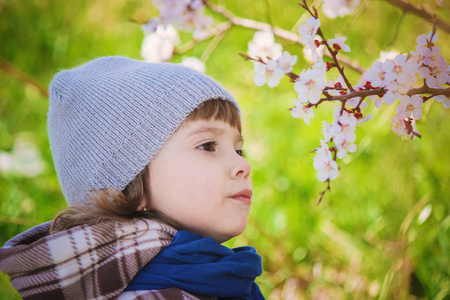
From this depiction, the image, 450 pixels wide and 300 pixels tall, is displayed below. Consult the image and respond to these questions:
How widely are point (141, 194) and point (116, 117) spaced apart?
0.19m

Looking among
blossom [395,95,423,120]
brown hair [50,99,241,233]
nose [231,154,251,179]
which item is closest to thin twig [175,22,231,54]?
brown hair [50,99,241,233]

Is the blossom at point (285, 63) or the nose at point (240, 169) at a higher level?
the blossom at point (285, 63)

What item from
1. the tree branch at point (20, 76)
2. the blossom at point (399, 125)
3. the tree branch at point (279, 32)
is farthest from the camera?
the tree branch at point (20, 76)

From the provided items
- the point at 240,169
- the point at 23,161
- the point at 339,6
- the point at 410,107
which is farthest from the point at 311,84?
the point at 23,161

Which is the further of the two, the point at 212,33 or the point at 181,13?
the point at 212,33

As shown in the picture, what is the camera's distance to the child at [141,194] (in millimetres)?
821

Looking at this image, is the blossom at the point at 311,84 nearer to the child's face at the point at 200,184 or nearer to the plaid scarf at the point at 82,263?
the child's face at the point at 200,184

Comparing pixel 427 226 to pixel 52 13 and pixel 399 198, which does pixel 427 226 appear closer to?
pixel 399 198

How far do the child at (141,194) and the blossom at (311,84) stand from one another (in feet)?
1.05

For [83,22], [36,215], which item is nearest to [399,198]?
[36,215]

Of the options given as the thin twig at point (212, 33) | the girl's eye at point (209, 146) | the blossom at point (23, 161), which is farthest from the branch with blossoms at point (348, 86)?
the blossom at point (23, 161)

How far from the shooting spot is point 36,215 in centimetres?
165

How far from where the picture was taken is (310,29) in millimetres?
705

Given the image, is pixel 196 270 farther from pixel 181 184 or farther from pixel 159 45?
pixel 159 45
